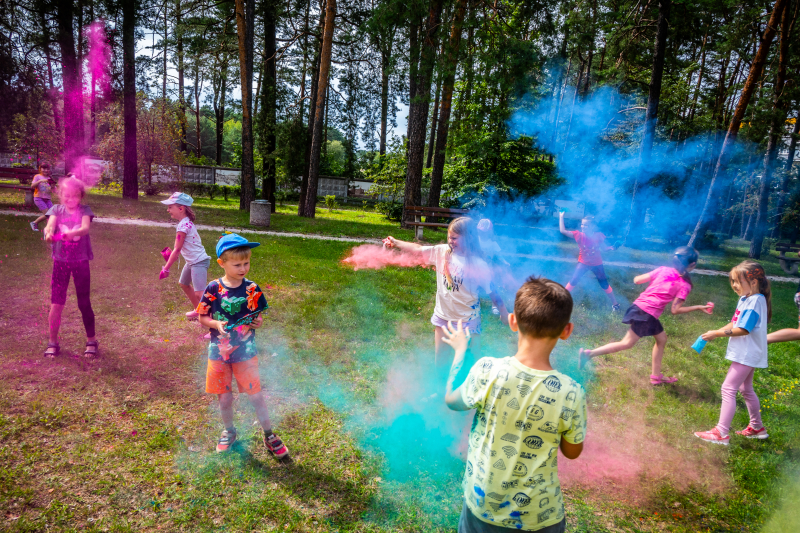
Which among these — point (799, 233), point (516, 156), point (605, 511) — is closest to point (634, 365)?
point (605, 511)

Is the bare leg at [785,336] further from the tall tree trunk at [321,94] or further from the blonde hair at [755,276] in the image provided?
the tall tree trunk at [321,94]

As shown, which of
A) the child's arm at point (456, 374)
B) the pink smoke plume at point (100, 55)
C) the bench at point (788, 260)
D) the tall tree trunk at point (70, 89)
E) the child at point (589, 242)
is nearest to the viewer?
the child's arm at point (456, 374)

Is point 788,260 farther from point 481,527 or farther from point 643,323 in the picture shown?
point 481,527

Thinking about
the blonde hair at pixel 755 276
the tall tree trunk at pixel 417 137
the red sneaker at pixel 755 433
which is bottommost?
the red sneaker at pixel 755 433

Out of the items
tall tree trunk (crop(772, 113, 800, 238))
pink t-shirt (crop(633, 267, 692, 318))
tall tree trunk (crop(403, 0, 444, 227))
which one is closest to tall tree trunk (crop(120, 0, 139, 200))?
tall tree trunk (crop(403, 0, 444, 227))

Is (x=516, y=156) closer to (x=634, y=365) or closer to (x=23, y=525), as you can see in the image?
(x=634, y=365)

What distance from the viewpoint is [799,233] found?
31562mm

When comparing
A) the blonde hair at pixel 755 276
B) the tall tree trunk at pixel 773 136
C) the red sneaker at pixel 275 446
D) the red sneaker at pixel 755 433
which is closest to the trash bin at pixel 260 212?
the red sneaker at pixel 275 446

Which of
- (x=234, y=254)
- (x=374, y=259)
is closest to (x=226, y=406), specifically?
(x=234, y=254)

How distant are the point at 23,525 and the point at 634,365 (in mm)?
6570

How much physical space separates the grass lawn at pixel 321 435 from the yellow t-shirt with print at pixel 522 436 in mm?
1321

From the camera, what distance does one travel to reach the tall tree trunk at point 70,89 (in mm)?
18172

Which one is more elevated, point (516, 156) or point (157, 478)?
point (516, 156)

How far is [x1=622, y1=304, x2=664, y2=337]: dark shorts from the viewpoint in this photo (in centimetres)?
513
